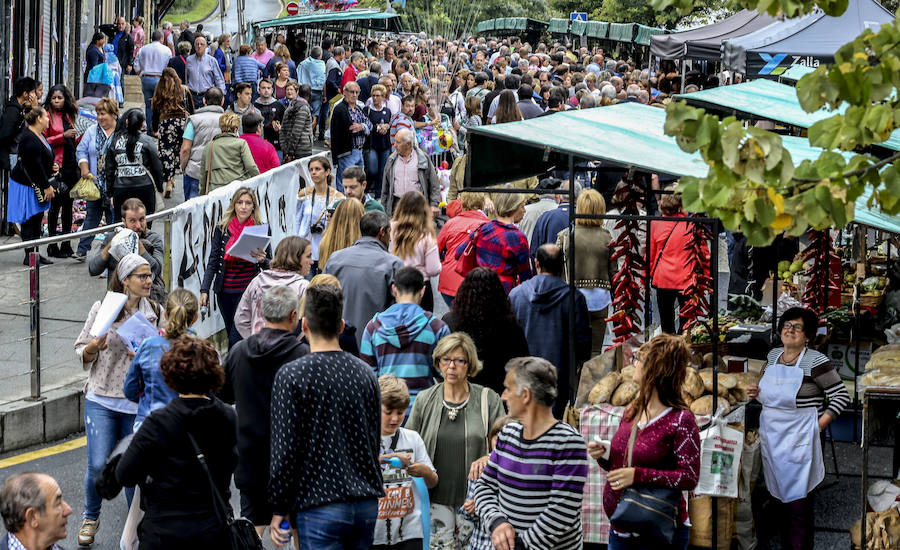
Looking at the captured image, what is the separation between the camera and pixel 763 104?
363 inches

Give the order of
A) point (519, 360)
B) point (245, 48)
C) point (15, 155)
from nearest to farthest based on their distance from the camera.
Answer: point (519, 360)
point (15, 155)
point (245, 48)

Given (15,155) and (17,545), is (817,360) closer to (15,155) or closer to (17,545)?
(17,545)

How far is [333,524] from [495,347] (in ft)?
8.25

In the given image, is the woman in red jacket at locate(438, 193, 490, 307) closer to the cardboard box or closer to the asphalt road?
the cardboard box

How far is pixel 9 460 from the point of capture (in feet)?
29.3

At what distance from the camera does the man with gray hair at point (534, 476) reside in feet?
18.0

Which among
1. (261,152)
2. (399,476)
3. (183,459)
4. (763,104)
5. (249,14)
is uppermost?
(249,14)

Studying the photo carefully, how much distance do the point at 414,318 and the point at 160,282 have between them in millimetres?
2856

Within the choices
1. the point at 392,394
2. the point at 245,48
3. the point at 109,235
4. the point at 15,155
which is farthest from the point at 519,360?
the point at 245,48

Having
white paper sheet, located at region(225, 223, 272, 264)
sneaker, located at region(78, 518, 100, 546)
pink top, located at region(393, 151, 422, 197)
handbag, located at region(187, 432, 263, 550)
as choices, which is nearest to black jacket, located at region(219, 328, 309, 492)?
handbag, located at region(187, 432, 263, 550)

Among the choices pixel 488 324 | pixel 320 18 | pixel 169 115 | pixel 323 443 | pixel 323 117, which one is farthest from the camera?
pixel 320 18

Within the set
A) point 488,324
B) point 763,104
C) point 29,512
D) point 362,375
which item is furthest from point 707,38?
point 29,512

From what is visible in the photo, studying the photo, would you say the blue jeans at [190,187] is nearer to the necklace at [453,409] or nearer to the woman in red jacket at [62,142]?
the woman in red jacket at [62,142]

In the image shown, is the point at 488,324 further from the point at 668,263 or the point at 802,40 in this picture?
the point at 802,40
